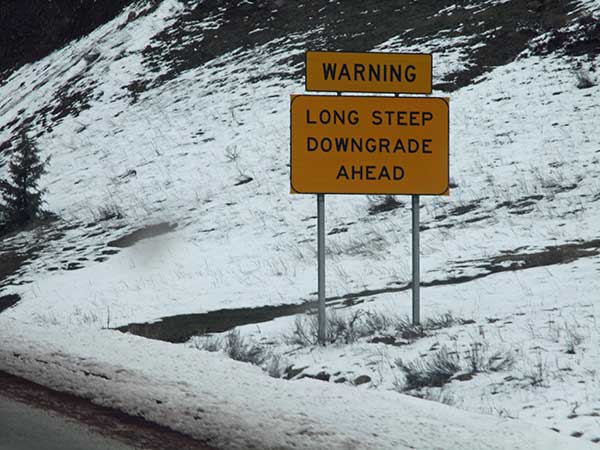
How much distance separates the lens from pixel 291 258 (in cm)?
1541

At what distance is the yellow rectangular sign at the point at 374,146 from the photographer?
9.91m

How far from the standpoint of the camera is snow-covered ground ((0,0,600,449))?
650 centimetres

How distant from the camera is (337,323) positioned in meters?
10.0

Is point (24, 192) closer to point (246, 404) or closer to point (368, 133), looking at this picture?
point (368, 133)

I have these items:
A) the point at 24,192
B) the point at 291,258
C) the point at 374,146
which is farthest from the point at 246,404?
the point at 24,192

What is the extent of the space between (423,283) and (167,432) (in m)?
6.74

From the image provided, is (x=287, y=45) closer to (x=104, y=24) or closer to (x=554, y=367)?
(x=104, y=24)

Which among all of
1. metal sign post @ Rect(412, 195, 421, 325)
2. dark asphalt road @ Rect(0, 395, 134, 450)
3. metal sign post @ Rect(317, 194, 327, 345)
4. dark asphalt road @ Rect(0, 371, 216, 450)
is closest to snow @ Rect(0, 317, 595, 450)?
dark asphalt road @ Rect(0, 371, 216, 450)

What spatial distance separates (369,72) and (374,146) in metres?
0.82

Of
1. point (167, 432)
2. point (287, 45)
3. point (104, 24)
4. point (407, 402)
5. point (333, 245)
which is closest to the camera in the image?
point (167, 432)

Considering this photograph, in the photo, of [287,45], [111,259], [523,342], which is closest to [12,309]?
[111,259]

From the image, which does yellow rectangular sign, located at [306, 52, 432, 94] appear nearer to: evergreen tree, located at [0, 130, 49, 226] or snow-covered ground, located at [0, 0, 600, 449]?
snow-covered ground, located at [0, 0, 600, 449]

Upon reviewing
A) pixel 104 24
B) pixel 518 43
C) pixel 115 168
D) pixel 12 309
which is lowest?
pixel 12 309

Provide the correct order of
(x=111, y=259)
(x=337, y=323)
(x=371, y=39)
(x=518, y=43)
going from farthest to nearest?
(x=371, y=39) → (x=518, y=43) → (x=111, y=259) → (x=337, y=323)
